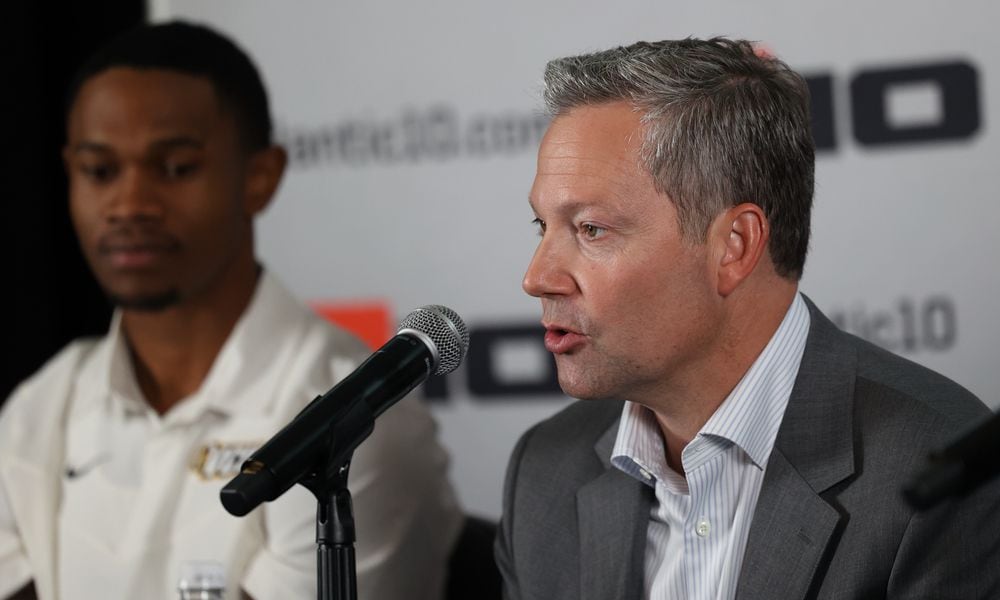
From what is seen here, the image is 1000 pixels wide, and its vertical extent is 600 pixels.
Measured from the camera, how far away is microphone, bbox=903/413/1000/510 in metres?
1.05

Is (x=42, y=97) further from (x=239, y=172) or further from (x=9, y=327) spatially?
(x=239, y=172)

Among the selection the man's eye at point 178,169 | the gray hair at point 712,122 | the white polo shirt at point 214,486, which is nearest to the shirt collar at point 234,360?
the white polo shirt at point 214,486

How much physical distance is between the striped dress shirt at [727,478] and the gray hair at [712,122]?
6.0 inches

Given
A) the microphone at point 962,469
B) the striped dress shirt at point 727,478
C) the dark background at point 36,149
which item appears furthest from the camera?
the dark background at point 36,149

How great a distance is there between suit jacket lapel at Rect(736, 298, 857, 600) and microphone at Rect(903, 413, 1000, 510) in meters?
0.66

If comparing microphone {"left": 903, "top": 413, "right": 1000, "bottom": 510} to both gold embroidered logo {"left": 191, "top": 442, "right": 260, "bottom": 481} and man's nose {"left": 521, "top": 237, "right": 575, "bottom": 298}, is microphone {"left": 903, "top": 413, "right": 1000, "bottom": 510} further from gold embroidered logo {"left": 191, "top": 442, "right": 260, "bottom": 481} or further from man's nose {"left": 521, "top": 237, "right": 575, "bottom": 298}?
gold embroidered logo {"left": 191, "top": 442, "right": 260, "bottom": 481}

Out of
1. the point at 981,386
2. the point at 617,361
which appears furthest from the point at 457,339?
the point at 981,386

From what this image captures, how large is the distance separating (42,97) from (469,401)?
149 cm

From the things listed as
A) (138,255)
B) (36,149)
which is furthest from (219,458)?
(36,149)

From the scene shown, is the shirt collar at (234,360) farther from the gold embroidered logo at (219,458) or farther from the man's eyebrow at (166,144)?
the man's eyebrow at (166,144)

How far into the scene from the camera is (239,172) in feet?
8.80

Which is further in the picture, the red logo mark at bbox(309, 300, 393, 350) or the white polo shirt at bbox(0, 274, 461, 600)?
the red logo mark at bbox(309, 300, 393, 350)

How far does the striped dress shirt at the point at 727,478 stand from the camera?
181 cm

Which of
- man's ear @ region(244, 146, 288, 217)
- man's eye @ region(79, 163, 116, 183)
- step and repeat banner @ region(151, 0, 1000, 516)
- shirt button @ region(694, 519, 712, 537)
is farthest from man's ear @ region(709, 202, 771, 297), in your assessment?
man's eye @ region(79, 163, 116, 183)
